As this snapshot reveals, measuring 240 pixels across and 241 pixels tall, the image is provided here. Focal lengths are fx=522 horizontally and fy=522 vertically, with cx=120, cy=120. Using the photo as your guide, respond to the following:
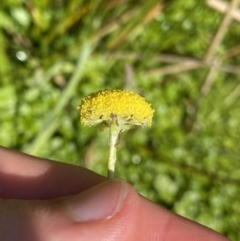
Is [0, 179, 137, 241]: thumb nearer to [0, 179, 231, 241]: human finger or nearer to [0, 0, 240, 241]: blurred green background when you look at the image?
[0, 179, 231, 241]: human finger

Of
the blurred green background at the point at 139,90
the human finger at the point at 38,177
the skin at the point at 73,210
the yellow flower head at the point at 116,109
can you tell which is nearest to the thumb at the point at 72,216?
the skin at the point at 73,210

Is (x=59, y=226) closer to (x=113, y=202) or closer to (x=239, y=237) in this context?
(x=113, y=202)

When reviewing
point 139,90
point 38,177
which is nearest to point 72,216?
point 38,177

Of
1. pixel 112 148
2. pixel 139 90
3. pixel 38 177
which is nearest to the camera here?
pixel 112 148

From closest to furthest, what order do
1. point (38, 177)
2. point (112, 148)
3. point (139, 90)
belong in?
point (112, 148)
point (38, 177)
point (139, 90)

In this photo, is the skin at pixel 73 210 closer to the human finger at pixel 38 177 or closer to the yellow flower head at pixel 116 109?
the human finger at pixel 38 177

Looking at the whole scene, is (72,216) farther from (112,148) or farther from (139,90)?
(139,90)

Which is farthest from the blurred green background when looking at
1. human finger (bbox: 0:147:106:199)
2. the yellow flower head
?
the yellow flower head
